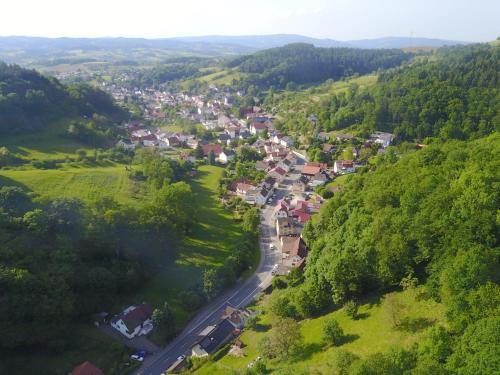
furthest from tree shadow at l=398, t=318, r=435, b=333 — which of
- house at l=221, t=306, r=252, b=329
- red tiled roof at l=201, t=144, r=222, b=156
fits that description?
red tiled roof at l=201, t=144, r=222, b=156

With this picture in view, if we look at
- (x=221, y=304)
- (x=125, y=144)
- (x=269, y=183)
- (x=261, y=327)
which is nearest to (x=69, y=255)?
(x=221, y=304)

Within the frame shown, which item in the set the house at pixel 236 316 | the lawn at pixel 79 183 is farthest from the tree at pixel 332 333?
the lawn at pixel 79 183

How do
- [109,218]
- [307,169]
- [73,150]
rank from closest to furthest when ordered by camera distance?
1. [109,218]
2. [307,169]
3. [73,150]

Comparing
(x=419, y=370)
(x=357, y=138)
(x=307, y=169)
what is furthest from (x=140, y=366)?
(x=357, y=138)

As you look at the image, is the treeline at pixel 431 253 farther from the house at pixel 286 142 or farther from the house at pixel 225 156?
the house at pixel 286 142

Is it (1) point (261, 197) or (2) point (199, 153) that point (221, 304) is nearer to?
(1) point (261, 197)

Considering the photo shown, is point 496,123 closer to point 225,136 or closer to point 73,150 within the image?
point 225,136
